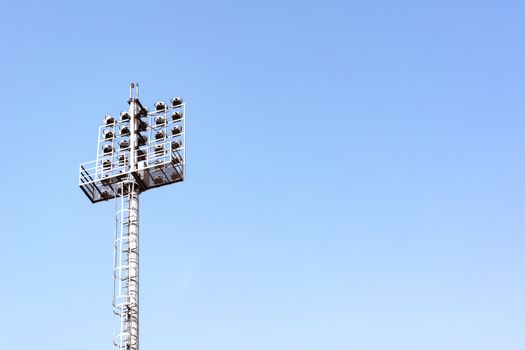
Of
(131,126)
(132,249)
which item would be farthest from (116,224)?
(131,126)

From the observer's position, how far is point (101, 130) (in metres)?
65.0

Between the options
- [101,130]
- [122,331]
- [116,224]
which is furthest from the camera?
[101,130]

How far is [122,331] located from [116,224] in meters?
7.01

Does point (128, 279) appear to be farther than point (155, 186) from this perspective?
No

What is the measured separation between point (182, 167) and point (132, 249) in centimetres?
608

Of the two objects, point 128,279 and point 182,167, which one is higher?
point 182,167

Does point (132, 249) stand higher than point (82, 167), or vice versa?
point (82, 167)

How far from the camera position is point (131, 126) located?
64.4 meters

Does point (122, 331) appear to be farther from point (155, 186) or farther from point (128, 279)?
point (155, 186)

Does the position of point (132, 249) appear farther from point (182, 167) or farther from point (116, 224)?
point (182, 167)

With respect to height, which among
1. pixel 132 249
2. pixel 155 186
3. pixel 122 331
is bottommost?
pixel 122 331

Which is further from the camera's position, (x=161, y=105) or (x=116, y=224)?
(x=161, y=105)

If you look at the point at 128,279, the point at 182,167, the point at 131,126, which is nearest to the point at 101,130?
the point at 131,126

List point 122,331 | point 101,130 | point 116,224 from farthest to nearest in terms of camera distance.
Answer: point 101,130 → point 116,224 → point 122,331
